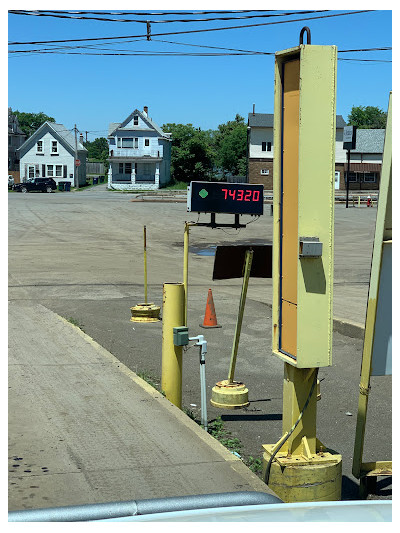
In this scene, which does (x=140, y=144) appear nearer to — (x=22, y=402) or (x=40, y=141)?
(x=40, y=141)

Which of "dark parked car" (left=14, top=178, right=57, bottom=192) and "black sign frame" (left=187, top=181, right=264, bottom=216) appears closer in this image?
"black sign frame" (left=187, top=181, right=264, bottom=216)

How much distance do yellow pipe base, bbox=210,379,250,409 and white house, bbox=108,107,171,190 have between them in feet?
234

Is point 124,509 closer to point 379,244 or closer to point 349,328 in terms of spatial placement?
point 379,244

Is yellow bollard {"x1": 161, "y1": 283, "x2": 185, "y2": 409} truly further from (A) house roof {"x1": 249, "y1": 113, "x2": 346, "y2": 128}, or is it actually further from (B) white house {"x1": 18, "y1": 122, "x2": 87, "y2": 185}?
(B) white house {"x1": 18, "y1": 122, "x2": 87, "y2": 185}

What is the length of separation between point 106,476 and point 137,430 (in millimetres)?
1037

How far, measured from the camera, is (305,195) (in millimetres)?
5094

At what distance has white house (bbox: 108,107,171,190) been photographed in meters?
78.8

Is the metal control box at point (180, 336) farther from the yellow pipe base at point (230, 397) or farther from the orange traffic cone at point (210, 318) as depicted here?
the orange traffic cone at point (210, 318)

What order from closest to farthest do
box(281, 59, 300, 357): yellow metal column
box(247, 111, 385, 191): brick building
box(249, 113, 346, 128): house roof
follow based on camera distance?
box(281, 59, 300, 357): yellow metal column
box(247, 111, 385, 191): brick building
box(249, 113, 346, 128): house roof

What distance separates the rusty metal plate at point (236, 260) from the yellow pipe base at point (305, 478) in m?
2.55

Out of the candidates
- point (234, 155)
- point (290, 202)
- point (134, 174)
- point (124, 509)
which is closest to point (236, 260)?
point (290, 202)

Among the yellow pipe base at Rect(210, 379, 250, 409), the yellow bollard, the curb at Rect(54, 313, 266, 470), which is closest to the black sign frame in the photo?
the yellow bollard

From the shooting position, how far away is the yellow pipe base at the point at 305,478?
534 centimetres
